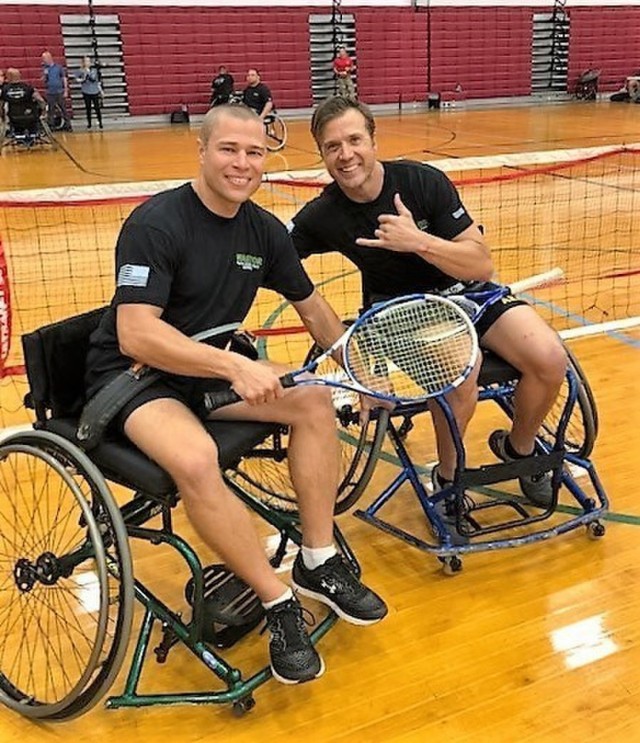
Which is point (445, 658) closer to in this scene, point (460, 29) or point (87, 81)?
point (87, 81)

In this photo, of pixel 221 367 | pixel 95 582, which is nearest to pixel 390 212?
pixel 221 367

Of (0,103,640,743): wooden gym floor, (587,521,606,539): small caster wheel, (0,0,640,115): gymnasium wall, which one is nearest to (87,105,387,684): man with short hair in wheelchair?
(0,103,640,743): wooden gym floor

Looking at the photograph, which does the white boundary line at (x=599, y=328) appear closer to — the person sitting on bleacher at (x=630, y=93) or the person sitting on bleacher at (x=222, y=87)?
the person sitting on bleacher at (x=222, y=87)

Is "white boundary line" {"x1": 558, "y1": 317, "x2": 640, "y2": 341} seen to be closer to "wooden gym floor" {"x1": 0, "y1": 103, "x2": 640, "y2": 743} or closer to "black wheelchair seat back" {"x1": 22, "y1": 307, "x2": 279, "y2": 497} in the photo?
"wooden gym floor" {"x1": 0, "y1": 103, "x2": 640, "y2": 743}

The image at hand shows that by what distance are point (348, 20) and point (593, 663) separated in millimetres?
17389

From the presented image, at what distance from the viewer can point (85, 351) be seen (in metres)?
2.30

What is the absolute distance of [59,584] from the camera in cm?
260

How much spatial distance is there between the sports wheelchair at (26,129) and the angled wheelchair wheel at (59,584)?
36.8ft

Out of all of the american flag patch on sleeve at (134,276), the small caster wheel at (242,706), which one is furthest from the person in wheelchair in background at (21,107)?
the small caster wheel at (242,706)

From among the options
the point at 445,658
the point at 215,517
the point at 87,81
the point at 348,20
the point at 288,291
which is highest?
the point at 348,20

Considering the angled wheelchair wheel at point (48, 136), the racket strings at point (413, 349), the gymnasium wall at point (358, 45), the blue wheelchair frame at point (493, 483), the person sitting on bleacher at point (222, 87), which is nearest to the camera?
the racket strings at point (413, 349)

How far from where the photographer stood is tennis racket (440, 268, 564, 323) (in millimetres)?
2461

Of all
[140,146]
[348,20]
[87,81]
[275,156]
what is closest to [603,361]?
[275,156]

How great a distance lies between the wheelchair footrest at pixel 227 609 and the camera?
2260 millimetres
